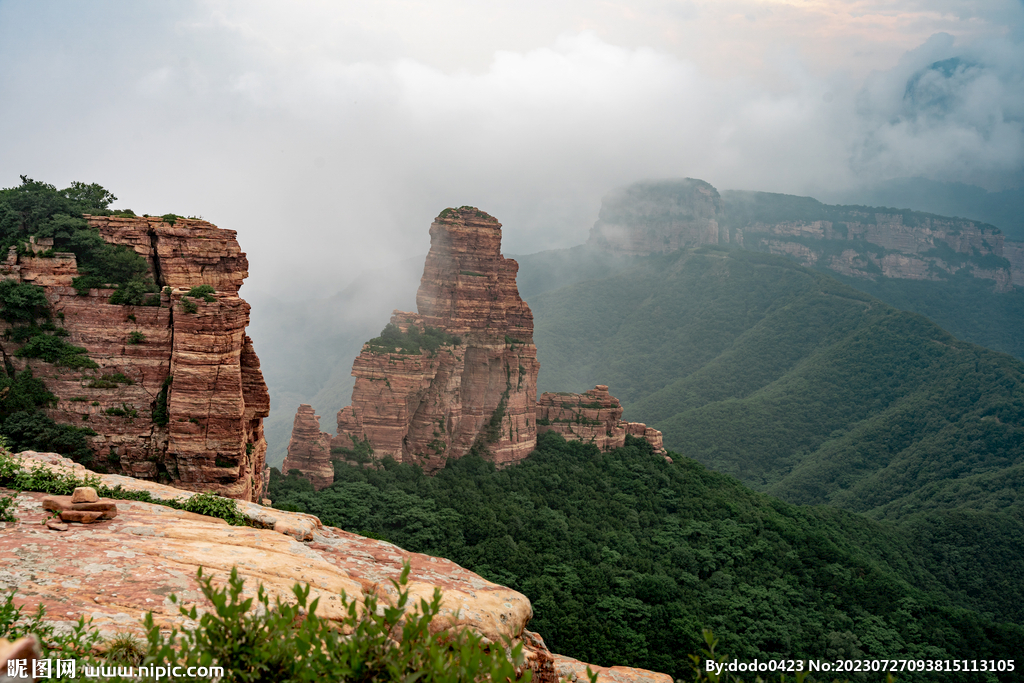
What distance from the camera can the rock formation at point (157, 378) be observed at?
24.1 metres

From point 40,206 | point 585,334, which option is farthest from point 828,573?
point 585,334

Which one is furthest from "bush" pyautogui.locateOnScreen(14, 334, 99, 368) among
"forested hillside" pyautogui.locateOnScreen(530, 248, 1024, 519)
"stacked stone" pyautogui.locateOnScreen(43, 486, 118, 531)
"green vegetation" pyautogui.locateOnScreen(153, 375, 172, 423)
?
"forested hillside" pyautogui.locateOnScreen(530, 248, 1024, 519)

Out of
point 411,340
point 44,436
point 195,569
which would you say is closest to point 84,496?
point 195,569

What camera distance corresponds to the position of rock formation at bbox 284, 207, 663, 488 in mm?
50625

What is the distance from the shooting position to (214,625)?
771 cm

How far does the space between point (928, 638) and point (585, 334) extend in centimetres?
14913

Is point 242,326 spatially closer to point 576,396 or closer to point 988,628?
A: point 576,396

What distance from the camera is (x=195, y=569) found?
1248cm

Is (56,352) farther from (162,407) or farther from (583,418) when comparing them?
(583,418)

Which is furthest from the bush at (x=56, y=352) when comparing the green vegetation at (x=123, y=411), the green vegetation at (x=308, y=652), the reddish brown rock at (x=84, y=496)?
the green vegetation at (x=308, y=652)

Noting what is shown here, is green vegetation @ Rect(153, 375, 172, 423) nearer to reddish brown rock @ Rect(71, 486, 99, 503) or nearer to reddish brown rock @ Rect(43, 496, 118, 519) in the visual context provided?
reddish brown rock @ Rect(43, 496, 118, 519)

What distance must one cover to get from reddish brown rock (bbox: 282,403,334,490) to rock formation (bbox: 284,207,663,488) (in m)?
0.68

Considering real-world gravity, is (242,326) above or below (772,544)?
above

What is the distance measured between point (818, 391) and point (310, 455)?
11639 centimetres
